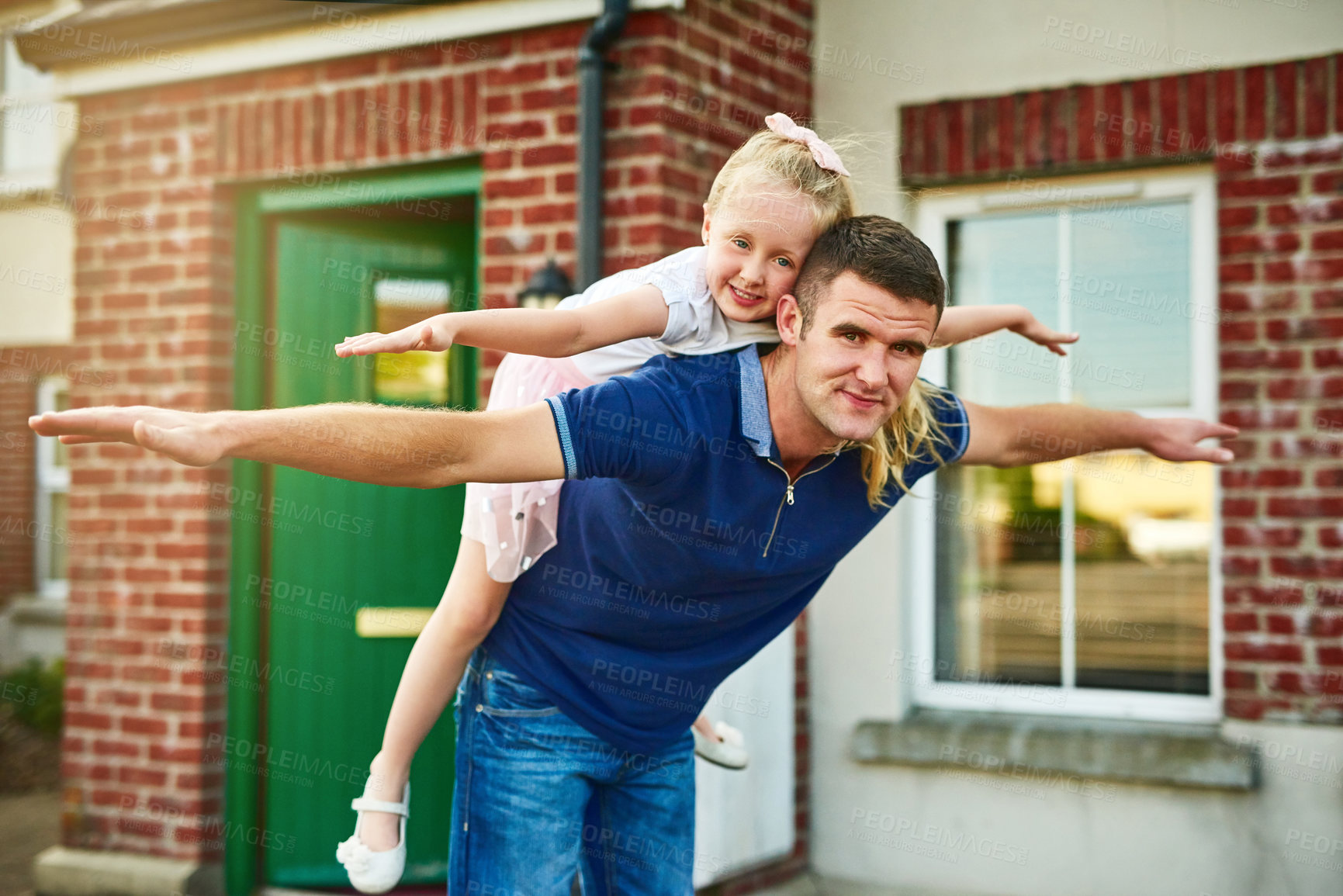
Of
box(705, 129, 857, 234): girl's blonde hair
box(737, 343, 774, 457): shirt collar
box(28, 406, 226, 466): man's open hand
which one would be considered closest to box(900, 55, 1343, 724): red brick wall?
box(705, 129, 857, 234): girl's blonde hair

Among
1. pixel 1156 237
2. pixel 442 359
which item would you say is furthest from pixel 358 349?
pixel 1156 237

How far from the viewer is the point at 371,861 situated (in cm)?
242

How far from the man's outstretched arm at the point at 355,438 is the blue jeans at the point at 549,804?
69 cm

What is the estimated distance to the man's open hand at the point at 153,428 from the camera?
59.1 inches

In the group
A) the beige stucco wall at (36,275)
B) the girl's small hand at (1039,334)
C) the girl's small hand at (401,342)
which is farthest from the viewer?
the beige stucco wall at (36,275)

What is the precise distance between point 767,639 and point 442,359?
7.98 ft

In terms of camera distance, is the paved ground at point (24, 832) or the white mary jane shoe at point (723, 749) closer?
the white mary jane shoe at point (723, 749)

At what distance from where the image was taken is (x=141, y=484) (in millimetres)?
4660

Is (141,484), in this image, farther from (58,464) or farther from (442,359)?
(58,464)

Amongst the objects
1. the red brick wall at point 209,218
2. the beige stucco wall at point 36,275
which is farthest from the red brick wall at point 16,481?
the red brick wall at point 209,218

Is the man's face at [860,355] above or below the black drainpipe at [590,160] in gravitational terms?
below

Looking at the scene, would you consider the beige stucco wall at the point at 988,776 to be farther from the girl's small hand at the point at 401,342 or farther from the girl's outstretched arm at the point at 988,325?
the girl's small hand at the point at 401,342

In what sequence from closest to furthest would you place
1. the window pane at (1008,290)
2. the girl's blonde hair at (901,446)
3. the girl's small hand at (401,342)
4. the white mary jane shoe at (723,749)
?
the girl's small hand at (401,342)
the girl's blonde hair at (901,446)
the white mary jane shoe at (723,749)
the window pane at (1008,290)

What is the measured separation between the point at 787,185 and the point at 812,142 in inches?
4.4
